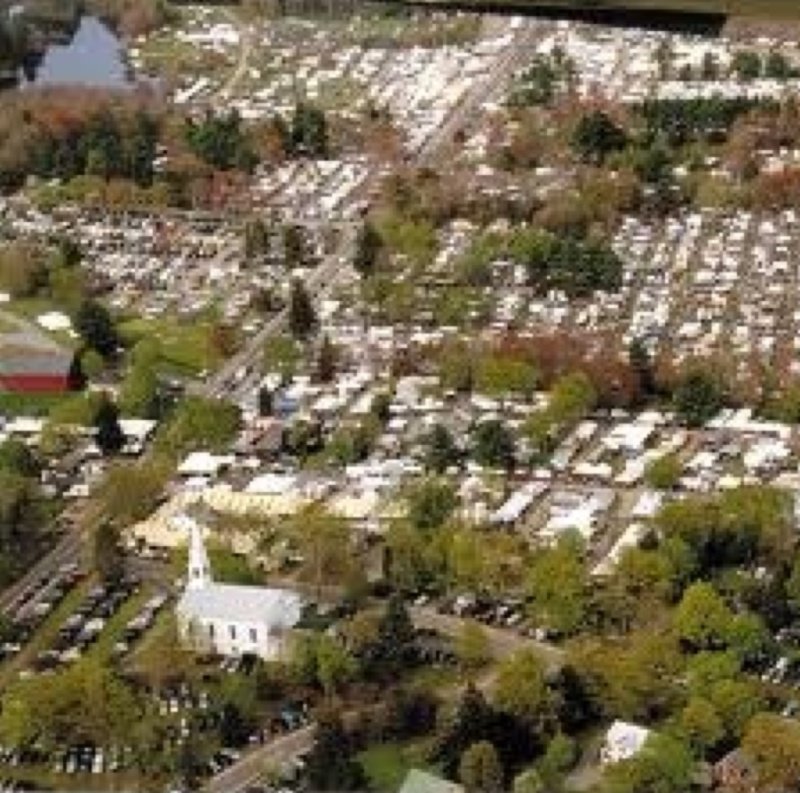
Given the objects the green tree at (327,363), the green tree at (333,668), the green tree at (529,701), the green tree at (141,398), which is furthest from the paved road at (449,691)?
the green tree at (327,363)

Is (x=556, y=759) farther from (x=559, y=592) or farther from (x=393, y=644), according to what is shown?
(x=559, y=592)

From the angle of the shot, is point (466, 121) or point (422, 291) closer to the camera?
point (422, 291)

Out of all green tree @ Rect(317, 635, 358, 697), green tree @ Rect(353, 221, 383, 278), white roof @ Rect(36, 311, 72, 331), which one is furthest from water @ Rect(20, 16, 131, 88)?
green tree @ Rect(317, 635, 358, 697)

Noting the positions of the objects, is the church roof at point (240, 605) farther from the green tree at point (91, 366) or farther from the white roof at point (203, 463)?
the green tree at point (91, 366)

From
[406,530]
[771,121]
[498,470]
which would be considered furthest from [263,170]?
[406,530]

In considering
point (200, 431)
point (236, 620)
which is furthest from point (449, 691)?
point (200, 431)

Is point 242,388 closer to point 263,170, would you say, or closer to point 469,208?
point 469,208
